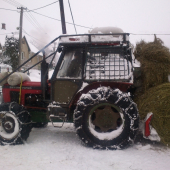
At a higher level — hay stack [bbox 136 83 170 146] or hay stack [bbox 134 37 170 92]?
hay stack [bbox 134 37 170 92]

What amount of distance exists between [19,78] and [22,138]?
4.32 ft

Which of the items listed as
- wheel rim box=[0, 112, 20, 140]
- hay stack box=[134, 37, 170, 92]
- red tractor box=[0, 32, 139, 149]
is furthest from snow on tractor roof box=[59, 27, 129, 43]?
wheel rim box=[0, 112, 20, 140]

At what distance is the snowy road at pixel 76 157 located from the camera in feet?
9.21

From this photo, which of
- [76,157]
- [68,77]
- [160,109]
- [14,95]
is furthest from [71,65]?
[160,109]

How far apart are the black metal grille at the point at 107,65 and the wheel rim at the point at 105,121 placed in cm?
57

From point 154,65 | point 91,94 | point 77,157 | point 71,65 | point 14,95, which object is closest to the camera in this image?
point 77,157

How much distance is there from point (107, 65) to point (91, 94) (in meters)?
0.67

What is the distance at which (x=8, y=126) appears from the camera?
375cm

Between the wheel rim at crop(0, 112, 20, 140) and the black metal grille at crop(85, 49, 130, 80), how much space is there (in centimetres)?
169

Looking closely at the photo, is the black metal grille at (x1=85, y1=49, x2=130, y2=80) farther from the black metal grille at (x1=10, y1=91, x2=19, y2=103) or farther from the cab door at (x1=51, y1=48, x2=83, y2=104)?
the black metal grille at (x1=10, y1=91, x2=19, y2=103)

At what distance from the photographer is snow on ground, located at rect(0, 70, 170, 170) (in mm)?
2809

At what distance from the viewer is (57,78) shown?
3.72 meters

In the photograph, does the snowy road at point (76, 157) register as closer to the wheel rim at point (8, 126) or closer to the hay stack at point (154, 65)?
the wheel rim at point (8, 126)

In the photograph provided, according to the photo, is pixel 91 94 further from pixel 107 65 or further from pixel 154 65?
pixel 154 65
